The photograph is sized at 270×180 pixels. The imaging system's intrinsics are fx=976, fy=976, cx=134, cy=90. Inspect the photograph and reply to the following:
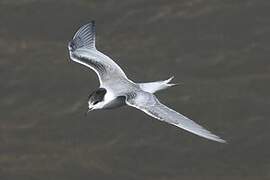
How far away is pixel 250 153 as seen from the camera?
1381 cm

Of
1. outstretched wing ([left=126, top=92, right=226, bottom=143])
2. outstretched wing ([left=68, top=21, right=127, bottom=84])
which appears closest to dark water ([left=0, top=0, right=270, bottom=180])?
outstretched wing ([left=68, top=21, right=127, bottom=84])

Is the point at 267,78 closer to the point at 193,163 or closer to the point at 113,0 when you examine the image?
the point at 193,163

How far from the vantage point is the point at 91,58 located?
42.8ft

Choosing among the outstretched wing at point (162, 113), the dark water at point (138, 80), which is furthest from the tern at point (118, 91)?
the dark water at point (138, 80)

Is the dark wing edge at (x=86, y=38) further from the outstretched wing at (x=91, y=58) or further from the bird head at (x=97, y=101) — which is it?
the bird head at (x=97, y=101)

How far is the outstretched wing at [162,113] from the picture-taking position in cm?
1090

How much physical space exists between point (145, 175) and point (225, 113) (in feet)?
5.09

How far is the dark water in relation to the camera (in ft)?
45.5

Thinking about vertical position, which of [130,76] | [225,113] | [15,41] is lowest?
[225,113]

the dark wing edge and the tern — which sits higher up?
the dark wing edge

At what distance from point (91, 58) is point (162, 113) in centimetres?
207

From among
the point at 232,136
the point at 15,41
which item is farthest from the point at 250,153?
the point at 15,41

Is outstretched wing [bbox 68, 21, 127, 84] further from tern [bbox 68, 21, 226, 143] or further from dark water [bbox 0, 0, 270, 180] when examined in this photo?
dark water [bbox 0, 0, 270, 180]

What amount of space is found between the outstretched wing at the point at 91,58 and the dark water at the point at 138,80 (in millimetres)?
1556
